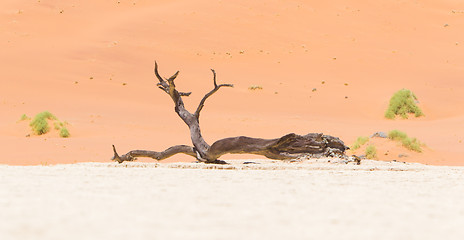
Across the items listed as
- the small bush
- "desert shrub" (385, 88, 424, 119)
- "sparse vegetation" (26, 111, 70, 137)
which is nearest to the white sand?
the small bush

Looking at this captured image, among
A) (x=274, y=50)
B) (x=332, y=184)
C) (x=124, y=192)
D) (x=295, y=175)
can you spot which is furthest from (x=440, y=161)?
(x=274, y=50)

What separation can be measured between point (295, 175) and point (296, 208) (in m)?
3.91

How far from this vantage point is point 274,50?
39219 millimetres

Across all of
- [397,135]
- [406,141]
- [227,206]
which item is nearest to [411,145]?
[406,141]

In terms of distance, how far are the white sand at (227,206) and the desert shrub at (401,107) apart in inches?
701

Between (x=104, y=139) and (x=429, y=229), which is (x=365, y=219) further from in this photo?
(x=104, y=139)

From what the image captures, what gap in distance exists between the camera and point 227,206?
20.0 feet

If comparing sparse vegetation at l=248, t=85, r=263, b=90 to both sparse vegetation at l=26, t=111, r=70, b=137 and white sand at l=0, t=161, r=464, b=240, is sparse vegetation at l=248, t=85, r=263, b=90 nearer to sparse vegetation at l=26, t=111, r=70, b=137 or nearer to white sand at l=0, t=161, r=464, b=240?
sparse vegetation at l=26, t=111, r=70, b=137

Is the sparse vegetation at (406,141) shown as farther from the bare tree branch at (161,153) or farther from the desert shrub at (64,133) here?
the desert shrub at (64,133)

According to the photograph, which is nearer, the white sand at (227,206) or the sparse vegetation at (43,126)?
the white sand at (227,206)

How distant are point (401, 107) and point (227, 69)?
11.0 m

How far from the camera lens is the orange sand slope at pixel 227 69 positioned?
2231cm

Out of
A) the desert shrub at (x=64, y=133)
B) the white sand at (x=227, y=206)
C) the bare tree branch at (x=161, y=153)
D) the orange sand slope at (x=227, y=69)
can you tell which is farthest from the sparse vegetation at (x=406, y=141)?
the desert shrub at (x=64, y=133)

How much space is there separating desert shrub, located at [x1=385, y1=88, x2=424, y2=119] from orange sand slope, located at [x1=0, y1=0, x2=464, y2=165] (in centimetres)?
50
